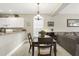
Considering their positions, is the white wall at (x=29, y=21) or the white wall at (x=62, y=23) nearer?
the white wall at (x=29, y=21)

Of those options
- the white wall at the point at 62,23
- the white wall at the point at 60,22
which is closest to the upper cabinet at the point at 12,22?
the white wall at the point at 60,22

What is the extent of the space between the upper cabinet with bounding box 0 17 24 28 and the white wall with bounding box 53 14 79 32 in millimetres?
2606

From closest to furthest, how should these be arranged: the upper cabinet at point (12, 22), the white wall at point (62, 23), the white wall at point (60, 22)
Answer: the upper cabinet at point (12, 22)
the white wall at point (60, 22)
the white wall at point (62, 23)

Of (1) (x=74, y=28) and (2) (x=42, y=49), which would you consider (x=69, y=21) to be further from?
Answer: (2) (x=42, y=49)

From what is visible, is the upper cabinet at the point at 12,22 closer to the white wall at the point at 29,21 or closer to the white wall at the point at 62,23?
the white wall at the point at 29,21

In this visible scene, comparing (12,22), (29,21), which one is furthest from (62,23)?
(12,22)

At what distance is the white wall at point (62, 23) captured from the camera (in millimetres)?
11398

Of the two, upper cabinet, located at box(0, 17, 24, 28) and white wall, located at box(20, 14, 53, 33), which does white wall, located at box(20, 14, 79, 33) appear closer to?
white wall, located at box(20, 14, 53, 33)

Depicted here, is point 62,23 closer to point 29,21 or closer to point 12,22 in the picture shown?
point 29,21

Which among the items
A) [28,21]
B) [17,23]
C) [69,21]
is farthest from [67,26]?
[17,23]

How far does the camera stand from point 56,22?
11.5m

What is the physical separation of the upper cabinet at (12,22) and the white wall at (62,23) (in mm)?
2606

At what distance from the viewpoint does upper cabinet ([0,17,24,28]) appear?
10586 millimetres

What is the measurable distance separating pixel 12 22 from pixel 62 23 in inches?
150
